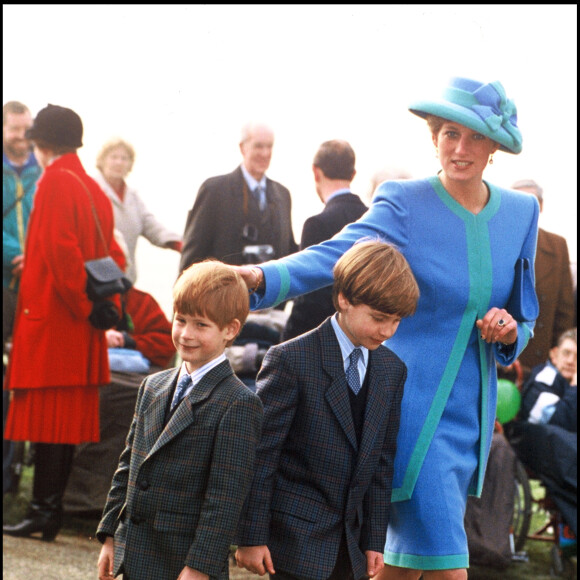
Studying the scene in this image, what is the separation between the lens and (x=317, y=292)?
14.1 feet

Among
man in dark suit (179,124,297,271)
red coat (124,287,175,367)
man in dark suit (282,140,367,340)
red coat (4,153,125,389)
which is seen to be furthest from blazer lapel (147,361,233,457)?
red coat (124,287,175,367)

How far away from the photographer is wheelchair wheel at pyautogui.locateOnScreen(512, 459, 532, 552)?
5465 millimetres

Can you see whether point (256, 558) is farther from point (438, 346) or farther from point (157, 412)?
point (438, 346)

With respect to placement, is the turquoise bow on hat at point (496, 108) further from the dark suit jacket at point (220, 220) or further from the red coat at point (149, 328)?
the red coat at point (149, 328)

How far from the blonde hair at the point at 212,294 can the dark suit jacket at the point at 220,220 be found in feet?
8.00

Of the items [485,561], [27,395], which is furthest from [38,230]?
[485,561]

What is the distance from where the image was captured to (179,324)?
8.11 feet

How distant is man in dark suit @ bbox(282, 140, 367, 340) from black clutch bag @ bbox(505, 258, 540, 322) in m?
1.39

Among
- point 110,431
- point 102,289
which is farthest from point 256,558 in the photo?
point 110,431

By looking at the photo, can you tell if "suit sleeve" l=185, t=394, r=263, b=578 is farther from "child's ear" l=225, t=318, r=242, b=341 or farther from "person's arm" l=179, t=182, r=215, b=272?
"person's arm" l=179, t=182, r=215, b=272

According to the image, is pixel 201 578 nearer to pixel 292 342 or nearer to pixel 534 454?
pixel 292 342

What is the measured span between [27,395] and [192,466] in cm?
275

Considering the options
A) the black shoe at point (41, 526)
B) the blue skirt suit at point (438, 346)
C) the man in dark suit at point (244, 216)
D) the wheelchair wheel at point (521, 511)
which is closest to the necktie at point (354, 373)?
the blue skirt suit at point (438, 346)

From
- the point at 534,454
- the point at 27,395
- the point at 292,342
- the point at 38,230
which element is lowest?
the point at 534,454
